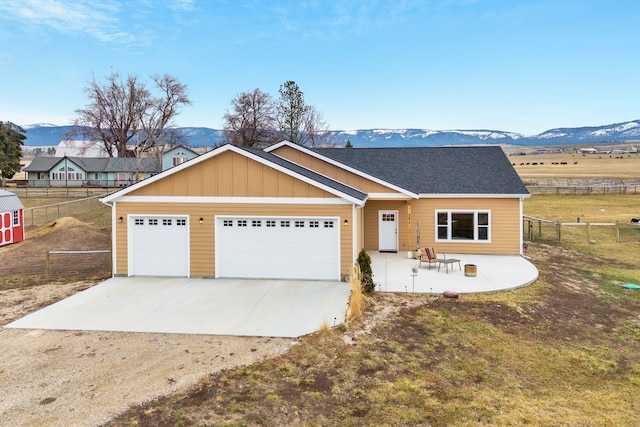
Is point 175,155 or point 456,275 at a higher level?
point 175,155

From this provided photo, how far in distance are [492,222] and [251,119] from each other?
4095 cm

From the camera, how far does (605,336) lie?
28.3 ft

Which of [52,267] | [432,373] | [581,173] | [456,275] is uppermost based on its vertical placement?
[581,173]

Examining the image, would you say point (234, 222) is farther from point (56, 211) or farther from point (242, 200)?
point (56, 211)

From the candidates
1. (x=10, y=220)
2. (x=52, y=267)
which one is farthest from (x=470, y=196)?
(x=10, y=220)

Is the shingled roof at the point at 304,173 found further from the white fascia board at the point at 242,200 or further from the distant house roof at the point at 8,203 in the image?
the distant house roof at the point at 8,203

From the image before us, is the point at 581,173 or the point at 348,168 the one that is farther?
the point at 581,173

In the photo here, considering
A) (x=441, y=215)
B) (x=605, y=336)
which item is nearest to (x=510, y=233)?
(x=441, y=215)

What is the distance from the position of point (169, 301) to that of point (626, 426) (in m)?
9.94

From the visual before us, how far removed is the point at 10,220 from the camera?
2019 cm

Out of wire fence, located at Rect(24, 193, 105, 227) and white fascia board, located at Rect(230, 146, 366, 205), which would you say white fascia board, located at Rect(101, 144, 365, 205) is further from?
wire fence, located at Rect(24, 193, 105, 227)

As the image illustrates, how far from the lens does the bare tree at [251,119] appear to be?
51438 millimetres

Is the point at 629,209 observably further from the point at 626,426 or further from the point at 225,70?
the point at 225,70

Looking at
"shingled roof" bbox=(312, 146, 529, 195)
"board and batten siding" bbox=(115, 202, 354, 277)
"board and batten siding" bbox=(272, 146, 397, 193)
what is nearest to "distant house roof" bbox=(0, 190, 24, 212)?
"board and batten siding" bbox=(115, 202, 354, 277)
